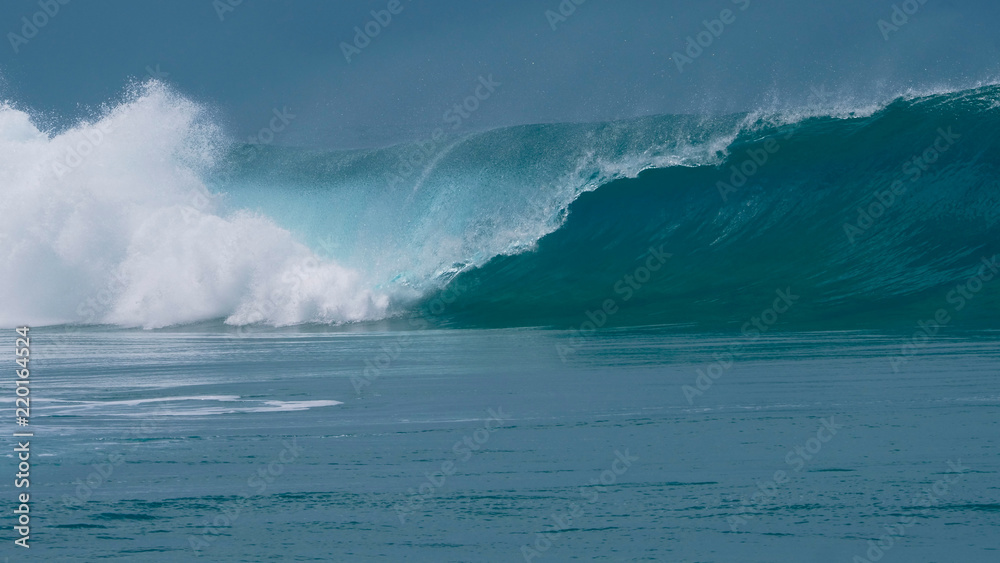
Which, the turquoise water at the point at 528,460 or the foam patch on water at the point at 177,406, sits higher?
the foam patch on water at the point at 177,406

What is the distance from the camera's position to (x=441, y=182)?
78.8 ft

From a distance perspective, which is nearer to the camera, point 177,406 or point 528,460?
point 528,460

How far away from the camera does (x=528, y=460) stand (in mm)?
5984

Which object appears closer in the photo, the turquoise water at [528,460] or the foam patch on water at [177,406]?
the turquoise water at [528,460]

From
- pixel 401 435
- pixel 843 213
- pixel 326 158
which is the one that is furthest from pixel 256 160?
pixel 401 435

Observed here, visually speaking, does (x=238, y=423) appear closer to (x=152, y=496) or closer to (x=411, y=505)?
(x=152, y=496)

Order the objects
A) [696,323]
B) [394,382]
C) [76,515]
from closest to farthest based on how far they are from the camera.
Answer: [76,515] → [394,382] → [696,323]

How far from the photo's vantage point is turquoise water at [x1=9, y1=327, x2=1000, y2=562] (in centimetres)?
452

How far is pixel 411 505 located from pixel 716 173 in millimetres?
16906

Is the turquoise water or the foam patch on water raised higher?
the foam patch on water

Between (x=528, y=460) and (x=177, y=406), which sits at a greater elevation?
(x=177, y=406)

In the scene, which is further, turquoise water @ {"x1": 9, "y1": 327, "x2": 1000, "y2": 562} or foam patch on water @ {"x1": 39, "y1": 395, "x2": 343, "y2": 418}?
foam patch on water @ {"x1": 39, "y1": 395, "x2": 343, "y2": 418}

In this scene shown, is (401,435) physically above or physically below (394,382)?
below

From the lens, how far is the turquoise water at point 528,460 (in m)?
4.52
